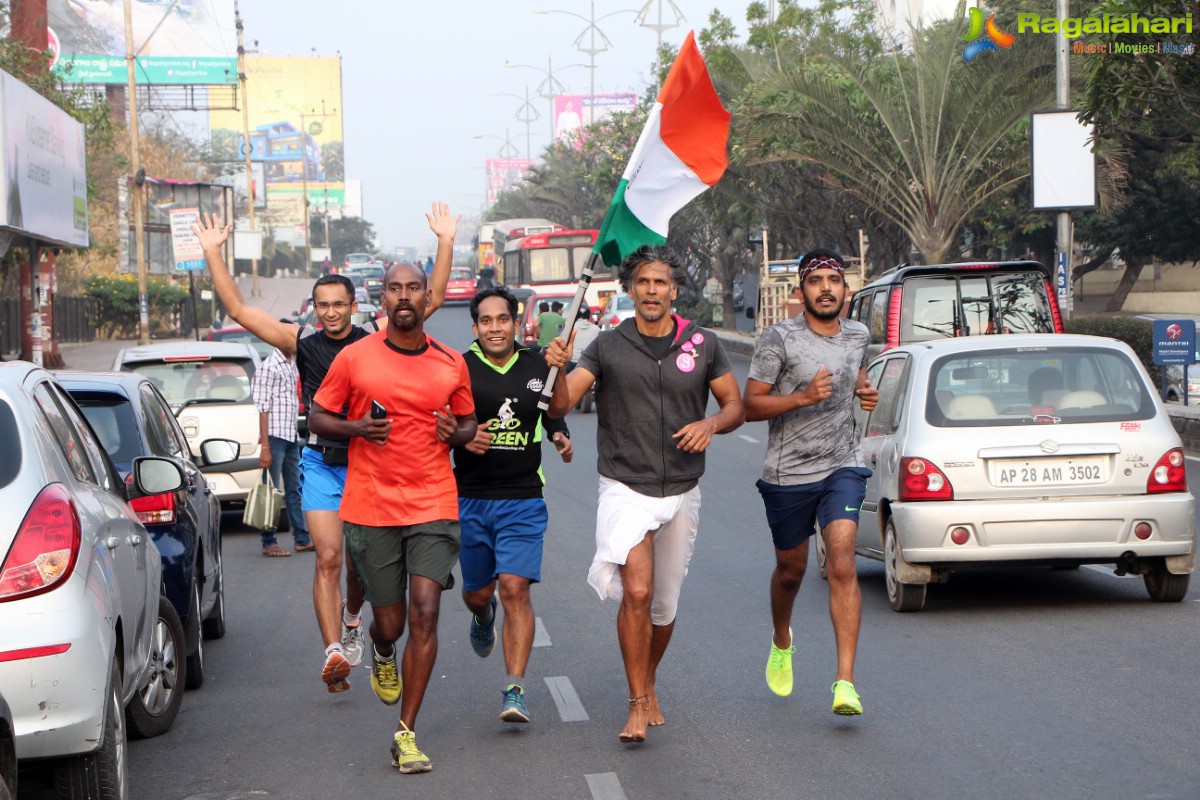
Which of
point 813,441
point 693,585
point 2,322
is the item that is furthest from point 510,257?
point 813,441

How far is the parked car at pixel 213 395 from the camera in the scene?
14.5 metres

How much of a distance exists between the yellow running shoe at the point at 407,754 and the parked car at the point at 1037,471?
3.75 metres

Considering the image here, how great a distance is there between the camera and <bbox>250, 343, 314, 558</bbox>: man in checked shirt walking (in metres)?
11.4

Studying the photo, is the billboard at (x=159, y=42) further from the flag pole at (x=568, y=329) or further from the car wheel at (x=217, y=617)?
the flag pole at (x=568, y=329)

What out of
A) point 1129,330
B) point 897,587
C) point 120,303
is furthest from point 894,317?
point 120,303

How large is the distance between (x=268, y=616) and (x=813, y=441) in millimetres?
4649

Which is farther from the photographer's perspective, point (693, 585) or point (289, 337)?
point (693, 585)

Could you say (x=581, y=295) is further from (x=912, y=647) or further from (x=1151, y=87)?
(x=1151, y=87)

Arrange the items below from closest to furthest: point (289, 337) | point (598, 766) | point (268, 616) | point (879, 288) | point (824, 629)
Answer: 1. point (598, 766)
2. point (289, 337)
3. point (824, 629)
4. point (268, 616)
5. point (879, 288)

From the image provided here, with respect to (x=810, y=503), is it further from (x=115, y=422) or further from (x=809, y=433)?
(x=115, y=422)

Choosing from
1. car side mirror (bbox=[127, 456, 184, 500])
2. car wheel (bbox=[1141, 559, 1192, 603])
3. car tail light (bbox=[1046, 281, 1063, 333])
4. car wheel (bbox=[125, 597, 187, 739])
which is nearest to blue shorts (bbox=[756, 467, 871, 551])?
car side mirror (bbox=[127, 456, 184, 500])

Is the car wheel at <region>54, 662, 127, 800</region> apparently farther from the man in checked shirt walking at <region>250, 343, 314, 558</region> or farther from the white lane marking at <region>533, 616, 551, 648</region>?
the man in checked shirt walking at <region>250, 343, 314, 558</region>

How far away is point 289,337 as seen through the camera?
26.8ft

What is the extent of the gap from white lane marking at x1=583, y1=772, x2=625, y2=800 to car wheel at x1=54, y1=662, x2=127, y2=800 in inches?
65.5
